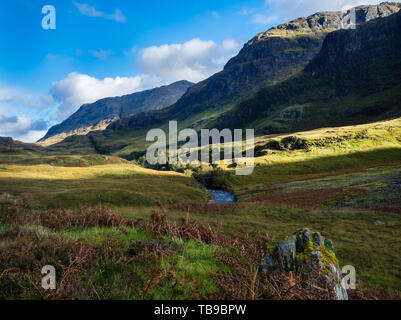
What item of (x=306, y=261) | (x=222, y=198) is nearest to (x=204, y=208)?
(x=222, y=198)

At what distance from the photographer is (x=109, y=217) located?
995cm

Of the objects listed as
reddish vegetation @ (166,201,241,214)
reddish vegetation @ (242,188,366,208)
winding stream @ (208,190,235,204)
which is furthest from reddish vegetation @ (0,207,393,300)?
winding stream @ (208,190,235,204)

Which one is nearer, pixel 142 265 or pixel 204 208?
pixel 142 265

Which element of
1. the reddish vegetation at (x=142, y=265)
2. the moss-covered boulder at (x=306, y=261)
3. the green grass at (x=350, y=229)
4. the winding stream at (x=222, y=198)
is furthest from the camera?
the winding stream at (x=222, y=198)

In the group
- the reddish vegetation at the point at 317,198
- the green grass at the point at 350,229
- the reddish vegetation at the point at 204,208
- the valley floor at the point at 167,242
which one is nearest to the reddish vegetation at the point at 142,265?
the valley floor at the point at 167,242

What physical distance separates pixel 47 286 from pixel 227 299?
3439 mm

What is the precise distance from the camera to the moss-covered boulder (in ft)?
18.0

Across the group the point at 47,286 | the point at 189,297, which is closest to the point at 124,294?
the point at 189,297

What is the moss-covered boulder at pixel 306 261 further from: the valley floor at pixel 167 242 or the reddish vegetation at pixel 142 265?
the valley floor at pixel 167 242

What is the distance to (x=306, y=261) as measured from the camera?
595 cm

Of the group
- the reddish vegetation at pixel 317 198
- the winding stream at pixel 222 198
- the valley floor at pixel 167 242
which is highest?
the valley floor at pixel 167 242

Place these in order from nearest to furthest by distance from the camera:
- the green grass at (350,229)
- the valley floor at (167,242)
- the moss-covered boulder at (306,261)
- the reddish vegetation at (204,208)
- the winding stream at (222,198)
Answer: the valley floor at (167,242), the moss-covered boulder at (306,261), the green grass at (350,229), the reddish vegetation at (204,208), the winding stream at (222,198)

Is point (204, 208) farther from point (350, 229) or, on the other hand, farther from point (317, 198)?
point (317, 198)

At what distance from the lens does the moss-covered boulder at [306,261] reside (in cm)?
549
